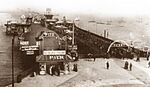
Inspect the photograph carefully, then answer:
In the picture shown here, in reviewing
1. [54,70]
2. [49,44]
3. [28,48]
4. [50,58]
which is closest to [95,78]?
[54,70]

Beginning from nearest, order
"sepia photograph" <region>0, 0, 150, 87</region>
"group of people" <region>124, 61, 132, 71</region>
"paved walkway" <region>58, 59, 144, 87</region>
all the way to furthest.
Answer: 1. "sepia photograph" <region>0, 0, 150, 87</region>
2. "paved walkway" <region>58, 59, 144, 87</region>
3. "group of people" <region>124, 61, 132, 71</region>

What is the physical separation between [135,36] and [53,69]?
4.64ft

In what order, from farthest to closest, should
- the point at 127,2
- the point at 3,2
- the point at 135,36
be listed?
the point at 135,36, the point at 127,2, the point at 3,2

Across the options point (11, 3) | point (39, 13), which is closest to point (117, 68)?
point (39, 13)

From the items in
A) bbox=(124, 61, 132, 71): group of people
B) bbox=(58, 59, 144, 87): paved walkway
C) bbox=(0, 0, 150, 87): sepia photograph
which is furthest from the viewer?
bbox=(124, 61, 132, 71): group of people

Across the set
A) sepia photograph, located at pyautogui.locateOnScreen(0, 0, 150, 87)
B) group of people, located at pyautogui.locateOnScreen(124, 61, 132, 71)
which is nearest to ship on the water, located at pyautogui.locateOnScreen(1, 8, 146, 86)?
sepia photograph, located at pyautogui.locateOnScreen(0, 0, 150, 87)

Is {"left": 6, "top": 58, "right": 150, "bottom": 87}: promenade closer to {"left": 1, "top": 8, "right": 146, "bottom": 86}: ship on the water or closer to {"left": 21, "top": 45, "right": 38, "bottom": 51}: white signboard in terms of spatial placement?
{"left": 1, "top": 8, "right": 146, "bottom": 86}: ship on the water

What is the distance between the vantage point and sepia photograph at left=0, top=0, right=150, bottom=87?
Result: 19.8 feet

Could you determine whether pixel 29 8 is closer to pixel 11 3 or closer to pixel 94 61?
pixel 11 3

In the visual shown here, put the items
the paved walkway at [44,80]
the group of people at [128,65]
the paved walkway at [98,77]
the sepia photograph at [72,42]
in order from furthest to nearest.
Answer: the group of people at [128,65]
the paved walkway at [98,77]
the paved walkway at [44,80]
the sepia photograph at [72,42]

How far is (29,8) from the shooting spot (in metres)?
5.87

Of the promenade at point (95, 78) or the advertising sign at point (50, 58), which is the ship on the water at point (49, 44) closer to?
the advertising sign at point (50, 58)

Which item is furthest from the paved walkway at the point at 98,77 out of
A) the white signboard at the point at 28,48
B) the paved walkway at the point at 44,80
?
the white signboard at the point at 28,48

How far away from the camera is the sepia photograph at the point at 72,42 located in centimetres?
604
